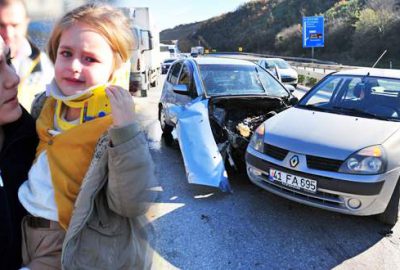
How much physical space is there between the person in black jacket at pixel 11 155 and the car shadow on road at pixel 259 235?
5.34 feet

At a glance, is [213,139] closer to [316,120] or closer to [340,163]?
[316,120]

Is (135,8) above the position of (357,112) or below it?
above

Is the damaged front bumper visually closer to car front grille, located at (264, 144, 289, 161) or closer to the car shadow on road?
the car shadow on road

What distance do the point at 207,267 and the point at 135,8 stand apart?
2.66 m

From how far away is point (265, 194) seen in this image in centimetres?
493

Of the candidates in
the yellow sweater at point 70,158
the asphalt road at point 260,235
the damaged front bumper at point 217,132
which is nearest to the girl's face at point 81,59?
the yellow sweater at point 70,158

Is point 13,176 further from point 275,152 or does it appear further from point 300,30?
point 300,30

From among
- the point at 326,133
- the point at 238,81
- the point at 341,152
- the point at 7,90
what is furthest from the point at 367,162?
the point at 7,90

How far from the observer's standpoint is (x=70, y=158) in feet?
4.18

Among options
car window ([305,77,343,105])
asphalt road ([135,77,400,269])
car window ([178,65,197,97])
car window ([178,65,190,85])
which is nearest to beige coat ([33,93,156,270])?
asphalt road ([135,77,400,269])

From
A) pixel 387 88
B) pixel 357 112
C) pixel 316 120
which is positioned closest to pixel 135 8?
pixel 316 120

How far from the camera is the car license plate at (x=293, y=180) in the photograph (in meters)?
3.82

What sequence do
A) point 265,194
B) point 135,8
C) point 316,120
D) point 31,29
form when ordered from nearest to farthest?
point 135,8, point 31,29, point 316,120, point 265,194

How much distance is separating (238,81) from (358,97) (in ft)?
6.37
